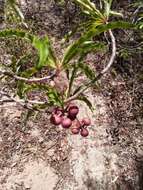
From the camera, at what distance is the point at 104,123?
5.04m

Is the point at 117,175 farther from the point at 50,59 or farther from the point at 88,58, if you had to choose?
the point at 50,59

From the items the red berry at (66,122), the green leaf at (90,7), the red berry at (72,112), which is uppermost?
the green leaf at (90,7)

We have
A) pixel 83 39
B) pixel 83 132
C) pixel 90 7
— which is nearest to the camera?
pixel 83 39

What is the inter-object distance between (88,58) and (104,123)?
1.08m

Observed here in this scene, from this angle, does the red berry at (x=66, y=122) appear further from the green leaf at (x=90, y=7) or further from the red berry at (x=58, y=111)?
the green leaf at (x=90, y=7)

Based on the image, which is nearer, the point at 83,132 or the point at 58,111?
the point at 58,111

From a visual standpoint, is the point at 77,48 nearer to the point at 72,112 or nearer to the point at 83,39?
the point at 83,39

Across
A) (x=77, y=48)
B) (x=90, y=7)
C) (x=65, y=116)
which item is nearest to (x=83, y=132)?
(x=65, y=116)

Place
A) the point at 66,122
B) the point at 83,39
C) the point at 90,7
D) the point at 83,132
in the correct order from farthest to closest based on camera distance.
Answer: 1. the point at 90,7
2. the point at 83,132
3. the point at 66,122
4. the point at 83,39

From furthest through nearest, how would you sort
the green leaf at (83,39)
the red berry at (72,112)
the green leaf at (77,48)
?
1. the red berry at (72,112)
2. the green leaf at (77,48)
3. the green leaf at (83,39)

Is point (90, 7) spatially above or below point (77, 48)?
above

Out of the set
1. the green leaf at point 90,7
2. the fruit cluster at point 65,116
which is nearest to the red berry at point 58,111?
the fruit cluster at point 65,116

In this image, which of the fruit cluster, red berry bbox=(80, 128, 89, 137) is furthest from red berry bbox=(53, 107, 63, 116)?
red berry bbox=(80, 128, 89, 137)

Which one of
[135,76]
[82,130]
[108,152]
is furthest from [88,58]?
[82,130]
